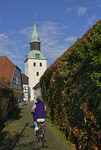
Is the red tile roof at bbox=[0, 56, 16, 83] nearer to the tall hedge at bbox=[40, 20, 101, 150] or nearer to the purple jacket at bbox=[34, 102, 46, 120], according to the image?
the purple jacket at bbox=[34, 102, 46, 120]

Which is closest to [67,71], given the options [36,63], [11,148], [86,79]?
[86,79]

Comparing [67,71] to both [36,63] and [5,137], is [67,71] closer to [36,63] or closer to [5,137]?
[5,137]

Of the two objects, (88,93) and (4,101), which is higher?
(88,93)

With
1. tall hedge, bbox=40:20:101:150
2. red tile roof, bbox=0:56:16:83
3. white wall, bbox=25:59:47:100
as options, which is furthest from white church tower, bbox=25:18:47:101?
Result: tall hedge, bbox=40:20:101:150

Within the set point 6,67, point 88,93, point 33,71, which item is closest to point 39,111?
point 88,93

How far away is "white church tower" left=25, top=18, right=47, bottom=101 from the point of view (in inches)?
2486

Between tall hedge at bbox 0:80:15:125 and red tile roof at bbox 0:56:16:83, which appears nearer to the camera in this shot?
tall hedge at bbox 0:80:15:125

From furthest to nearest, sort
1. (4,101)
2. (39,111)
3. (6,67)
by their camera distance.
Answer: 1. (6,67)
2. (4,101)
3. (39,111)

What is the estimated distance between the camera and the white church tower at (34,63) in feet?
207

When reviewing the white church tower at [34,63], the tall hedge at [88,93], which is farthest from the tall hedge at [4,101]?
the white church tower at [34,63]

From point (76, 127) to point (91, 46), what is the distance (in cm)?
267

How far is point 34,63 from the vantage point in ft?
216

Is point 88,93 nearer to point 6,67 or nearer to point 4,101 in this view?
point 4,101

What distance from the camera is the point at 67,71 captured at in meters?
6.80
